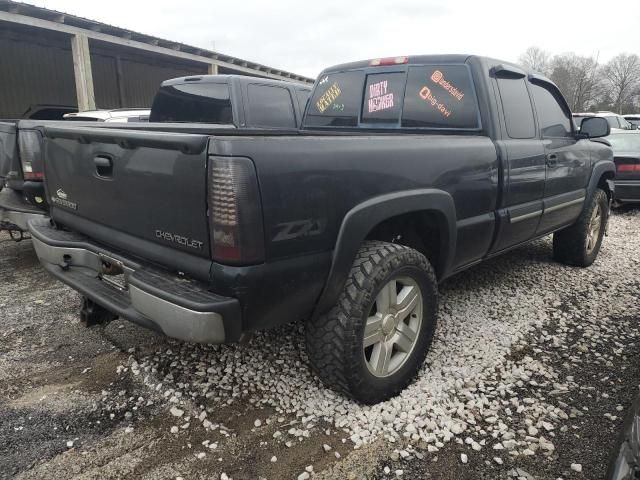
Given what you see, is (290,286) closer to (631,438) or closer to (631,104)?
(631,438)

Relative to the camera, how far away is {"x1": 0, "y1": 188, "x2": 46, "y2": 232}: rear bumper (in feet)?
13.7

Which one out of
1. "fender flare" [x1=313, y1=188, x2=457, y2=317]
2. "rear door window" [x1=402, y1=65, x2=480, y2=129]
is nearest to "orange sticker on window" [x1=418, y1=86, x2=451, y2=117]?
"rear door window" [x1=402, y1=65, x2=480, y2=129]

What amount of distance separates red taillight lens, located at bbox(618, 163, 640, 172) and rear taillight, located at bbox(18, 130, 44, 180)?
8.69 m

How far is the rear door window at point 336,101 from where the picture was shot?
3.82 m

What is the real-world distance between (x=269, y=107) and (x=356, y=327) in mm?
3648

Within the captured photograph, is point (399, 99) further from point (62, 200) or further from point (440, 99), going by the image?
point (62, 200)

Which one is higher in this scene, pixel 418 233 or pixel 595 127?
pixel 595 127

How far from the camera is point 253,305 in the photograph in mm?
1904

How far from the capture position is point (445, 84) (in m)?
3.32

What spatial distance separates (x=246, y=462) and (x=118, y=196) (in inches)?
54.5

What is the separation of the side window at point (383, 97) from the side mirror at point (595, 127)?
1.93 m

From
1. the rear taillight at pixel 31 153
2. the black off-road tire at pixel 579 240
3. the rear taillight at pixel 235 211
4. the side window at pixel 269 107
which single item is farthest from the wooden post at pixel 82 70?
the rear taillight at pixel 235 211

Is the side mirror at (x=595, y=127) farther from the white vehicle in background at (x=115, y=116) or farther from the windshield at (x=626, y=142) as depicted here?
the white vehicle in background at (x=115, y=116)

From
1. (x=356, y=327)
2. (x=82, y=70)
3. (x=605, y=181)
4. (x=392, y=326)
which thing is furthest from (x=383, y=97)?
(x=82, y=70)
